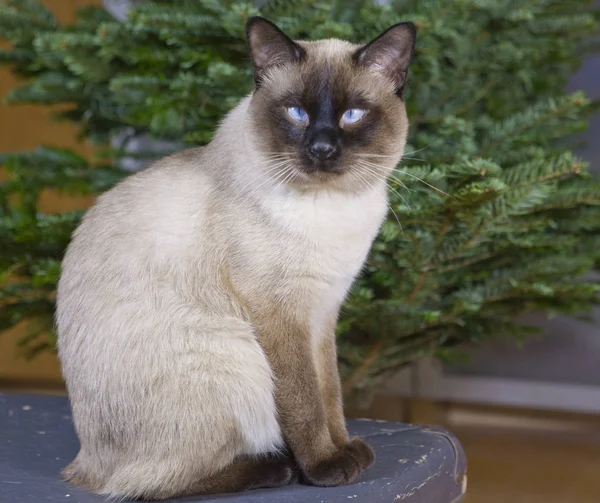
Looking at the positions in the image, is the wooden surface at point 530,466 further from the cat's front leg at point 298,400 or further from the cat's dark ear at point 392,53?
the cat's dark ear at point 392,53

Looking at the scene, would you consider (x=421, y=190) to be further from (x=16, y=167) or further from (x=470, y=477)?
(x=470, y=477)

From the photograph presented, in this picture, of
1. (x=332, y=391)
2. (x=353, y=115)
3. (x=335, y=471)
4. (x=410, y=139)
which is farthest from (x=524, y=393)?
(x=353, y=115)

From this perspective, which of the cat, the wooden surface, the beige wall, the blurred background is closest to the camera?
the cat

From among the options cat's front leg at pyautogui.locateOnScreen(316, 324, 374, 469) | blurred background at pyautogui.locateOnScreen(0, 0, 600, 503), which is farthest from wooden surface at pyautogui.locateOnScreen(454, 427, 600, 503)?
cat's front leg at pyautogui.locateOnScreen(316, 324, 374, 469)

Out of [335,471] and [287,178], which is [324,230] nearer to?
[287,178]

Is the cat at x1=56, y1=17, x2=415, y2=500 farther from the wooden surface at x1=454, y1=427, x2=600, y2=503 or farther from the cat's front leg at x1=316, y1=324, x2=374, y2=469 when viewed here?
the wooden surface at x1=454, y1=427, x2=600, y2=503

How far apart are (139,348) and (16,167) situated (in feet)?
2.89

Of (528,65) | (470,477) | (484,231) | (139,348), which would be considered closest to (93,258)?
(139,348)

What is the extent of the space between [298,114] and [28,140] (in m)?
2.86

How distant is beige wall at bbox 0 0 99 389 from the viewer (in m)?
3.77

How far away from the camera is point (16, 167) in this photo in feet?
6.32

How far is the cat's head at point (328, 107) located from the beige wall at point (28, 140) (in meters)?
2.54

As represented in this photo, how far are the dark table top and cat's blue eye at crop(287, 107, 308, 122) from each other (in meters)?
0.66

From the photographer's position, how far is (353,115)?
136cm
